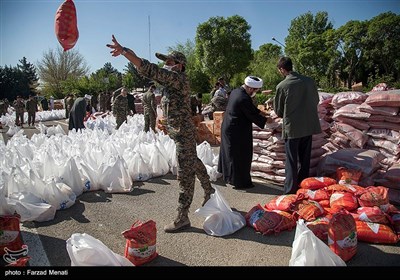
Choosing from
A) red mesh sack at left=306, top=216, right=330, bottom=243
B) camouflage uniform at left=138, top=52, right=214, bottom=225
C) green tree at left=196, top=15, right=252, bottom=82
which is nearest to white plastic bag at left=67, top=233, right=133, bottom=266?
camouflage uniform at left=138, top=52, right=214, bottom=225

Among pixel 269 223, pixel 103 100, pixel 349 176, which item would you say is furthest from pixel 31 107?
pixel 349 176

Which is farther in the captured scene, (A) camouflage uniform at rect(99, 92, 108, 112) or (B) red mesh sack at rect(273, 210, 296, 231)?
(A) camouflage uniform at rect(99, 92, 108, 112)

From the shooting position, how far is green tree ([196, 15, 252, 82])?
111 feet

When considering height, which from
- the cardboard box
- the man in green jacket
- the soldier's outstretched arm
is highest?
the soldier's outstretched arm

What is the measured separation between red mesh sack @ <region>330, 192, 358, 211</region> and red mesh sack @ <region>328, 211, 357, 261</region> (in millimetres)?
722

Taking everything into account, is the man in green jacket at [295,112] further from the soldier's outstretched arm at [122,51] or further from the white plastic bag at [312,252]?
the soldier's outstretched arm at [122,51]

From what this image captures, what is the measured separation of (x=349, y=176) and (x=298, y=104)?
1.14m

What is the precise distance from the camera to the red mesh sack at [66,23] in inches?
139

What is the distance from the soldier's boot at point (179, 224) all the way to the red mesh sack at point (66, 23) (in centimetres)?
252

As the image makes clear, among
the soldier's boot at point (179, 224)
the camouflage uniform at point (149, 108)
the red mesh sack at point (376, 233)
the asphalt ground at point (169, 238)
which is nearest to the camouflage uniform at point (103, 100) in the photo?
the camouflage uniform at point (149, 108)

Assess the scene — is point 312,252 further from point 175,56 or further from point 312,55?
point 312,55

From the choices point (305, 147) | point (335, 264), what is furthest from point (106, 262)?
point (305, 147)

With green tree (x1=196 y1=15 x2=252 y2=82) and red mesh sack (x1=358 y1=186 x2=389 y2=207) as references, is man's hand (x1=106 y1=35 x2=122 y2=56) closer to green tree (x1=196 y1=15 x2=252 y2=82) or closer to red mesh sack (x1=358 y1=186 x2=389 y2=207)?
red mesh sack (x1=358 y1=186 x2=389 y2=207)
